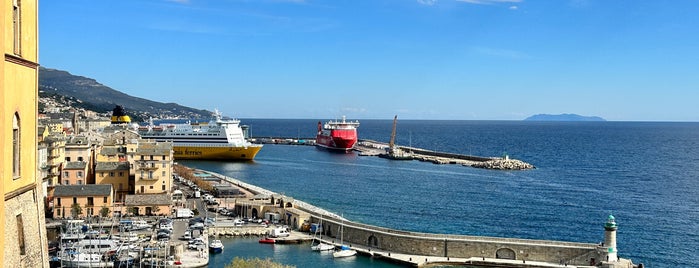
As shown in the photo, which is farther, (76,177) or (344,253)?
(76,177)

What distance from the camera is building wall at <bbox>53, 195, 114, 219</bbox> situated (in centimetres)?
3192

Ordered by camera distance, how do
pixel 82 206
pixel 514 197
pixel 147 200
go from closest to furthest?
pixel 82 206, pixel 147 200, pixel 514 197

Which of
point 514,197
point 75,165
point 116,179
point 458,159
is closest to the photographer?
point 75,165

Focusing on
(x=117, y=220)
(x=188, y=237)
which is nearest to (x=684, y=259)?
(x=188, y=237)

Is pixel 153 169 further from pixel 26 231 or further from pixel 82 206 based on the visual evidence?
pixel 26 231

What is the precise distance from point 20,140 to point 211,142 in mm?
71996

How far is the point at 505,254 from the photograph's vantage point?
84.0 ft

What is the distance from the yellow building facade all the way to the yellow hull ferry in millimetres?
69829

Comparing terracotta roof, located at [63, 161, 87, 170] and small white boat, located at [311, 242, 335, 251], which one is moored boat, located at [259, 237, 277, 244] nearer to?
small white boat, located at [311, 242, 335, 251]

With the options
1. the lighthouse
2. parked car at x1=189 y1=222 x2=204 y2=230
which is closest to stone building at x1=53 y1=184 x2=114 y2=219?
Result: parked car at x1=189 y1=222 x2=204 y2=230

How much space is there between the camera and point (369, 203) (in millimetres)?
42250

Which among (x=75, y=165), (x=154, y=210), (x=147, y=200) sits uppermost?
(x=75, y=165)

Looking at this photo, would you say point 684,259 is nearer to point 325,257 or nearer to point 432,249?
point 432,249

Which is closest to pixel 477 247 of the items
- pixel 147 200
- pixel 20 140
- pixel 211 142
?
pixel 147 200
